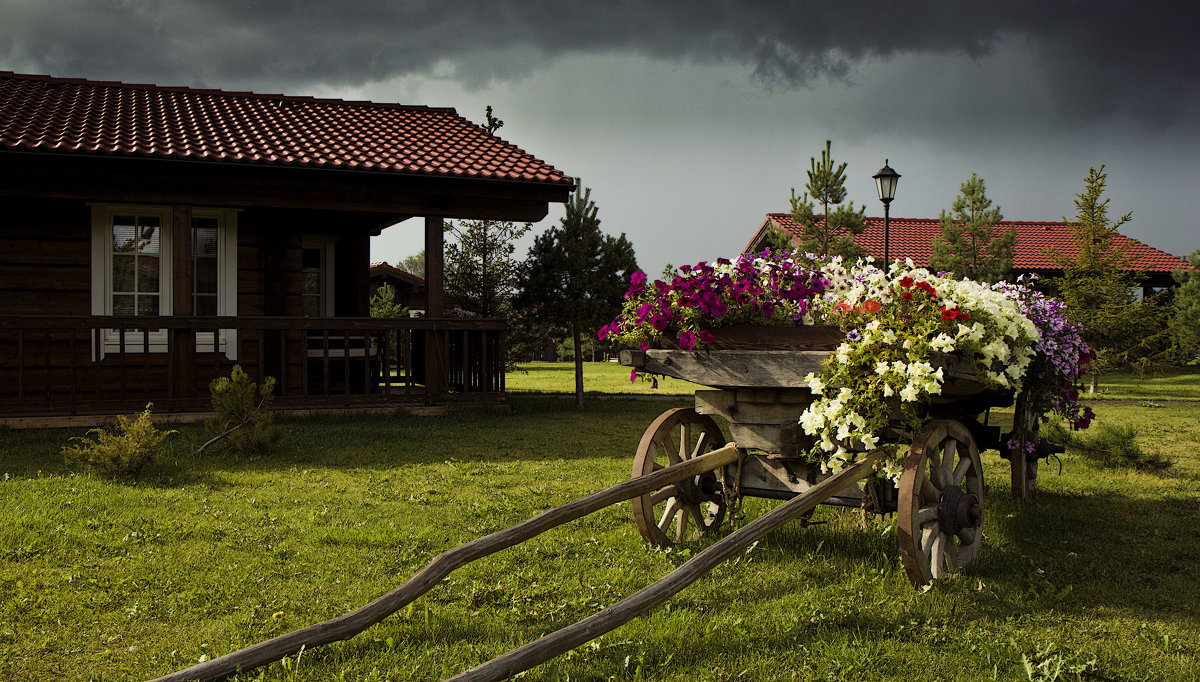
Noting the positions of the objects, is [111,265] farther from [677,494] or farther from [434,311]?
[677,494]

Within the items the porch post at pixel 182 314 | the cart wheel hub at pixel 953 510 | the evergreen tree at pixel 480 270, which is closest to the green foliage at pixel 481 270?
the evergreen tree at pixel 480 270

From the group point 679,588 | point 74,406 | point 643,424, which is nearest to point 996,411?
point 643,424

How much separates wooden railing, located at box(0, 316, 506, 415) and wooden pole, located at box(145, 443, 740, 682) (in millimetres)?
6619

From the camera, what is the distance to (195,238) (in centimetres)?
1100

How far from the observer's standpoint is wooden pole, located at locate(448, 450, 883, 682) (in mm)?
2480

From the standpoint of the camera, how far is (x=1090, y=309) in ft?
58.4

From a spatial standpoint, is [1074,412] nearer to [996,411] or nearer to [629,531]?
[629,531]

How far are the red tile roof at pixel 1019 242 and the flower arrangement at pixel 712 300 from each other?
23794 mm

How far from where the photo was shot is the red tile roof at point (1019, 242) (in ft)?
94.8

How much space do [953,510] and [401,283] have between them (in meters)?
23.3

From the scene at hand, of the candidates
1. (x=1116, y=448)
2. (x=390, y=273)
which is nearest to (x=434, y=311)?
(x=1116, y=448)

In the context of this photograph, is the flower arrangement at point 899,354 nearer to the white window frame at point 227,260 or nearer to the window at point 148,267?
the window at point 148,267

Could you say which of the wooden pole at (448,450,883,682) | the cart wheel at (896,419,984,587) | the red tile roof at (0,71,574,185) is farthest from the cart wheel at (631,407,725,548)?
the red tile roof at (0,71,574,185)

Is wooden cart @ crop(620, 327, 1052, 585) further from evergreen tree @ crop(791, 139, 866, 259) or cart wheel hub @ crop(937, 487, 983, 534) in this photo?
evergreen tree @ crop(791, 139, 866, 259)
